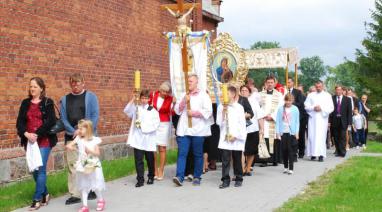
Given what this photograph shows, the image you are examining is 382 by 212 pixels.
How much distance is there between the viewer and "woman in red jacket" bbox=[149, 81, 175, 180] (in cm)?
1001

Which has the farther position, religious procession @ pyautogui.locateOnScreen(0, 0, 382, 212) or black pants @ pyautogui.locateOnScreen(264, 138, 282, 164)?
black pants @ pyautogui.locateOnScreen(264, 138, 282, 164)

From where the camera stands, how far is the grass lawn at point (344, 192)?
718cm

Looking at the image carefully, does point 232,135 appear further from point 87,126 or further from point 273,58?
point 273,58

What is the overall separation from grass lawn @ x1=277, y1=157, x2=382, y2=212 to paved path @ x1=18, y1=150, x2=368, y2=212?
25 centimetres

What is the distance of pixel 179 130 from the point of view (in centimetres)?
950

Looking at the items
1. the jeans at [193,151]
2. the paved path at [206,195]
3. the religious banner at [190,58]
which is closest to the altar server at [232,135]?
the paved path at [206,195]

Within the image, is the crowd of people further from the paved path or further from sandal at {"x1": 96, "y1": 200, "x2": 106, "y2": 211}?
the paved path

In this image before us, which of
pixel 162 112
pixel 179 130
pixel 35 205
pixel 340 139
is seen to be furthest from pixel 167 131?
pixel 340 139

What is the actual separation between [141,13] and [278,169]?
234 inches

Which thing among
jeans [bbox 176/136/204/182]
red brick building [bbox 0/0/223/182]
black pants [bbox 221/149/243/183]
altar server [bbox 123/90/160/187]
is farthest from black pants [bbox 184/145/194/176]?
red brick building [bbox 0/0/223/182]

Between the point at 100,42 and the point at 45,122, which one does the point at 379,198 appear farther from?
the point at 100,42

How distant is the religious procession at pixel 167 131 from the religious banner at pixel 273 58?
7.61ft

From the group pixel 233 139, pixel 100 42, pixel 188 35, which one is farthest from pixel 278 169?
pixel 100 42

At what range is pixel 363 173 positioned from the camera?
10.4 metres
